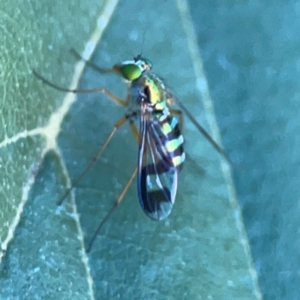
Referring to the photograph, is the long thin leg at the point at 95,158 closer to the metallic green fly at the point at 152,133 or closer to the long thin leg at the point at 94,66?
the metallic green fly at the point at 152,133

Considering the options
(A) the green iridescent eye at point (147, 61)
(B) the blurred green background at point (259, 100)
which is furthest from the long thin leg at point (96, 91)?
(B) the blurred green background at point (259, 100)

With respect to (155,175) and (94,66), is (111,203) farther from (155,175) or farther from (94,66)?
(94,66)

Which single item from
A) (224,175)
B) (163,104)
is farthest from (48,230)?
(163,104)

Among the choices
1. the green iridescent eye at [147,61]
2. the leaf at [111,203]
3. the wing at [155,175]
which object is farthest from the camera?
the green iridescent eye at [147,61]

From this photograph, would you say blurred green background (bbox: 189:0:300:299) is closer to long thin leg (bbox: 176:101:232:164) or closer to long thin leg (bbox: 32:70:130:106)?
long thin leg (bbox: 176:101:232:164)

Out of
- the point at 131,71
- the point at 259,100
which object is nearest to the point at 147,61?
the point at 131,71

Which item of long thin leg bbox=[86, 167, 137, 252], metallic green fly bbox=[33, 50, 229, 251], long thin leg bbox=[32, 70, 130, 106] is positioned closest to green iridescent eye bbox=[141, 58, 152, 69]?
metallic green fly bbox=[33, 50, 229, 251]
